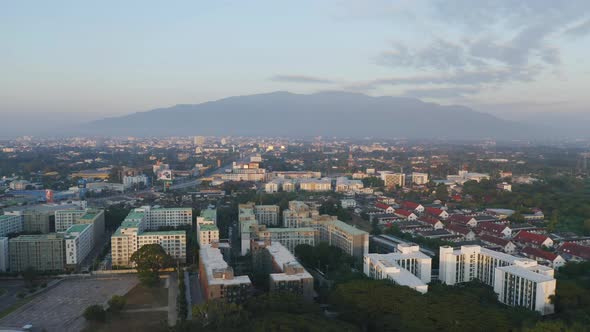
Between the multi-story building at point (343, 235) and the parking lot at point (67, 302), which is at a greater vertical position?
the multi-story building at point (343, 235)

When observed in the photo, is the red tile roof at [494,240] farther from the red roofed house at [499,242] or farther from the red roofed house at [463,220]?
the red roofed house at [463,220]

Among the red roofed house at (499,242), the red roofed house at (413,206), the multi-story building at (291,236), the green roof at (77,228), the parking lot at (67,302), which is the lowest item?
the parking lot at (67,302)

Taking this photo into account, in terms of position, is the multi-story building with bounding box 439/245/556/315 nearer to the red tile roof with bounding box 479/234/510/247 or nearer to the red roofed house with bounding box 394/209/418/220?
the red tile roof with bounding box 479/234/510/247

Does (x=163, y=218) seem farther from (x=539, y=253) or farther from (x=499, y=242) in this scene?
(x=539, y=253)

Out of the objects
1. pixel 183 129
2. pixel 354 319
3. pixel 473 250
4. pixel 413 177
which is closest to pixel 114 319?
pixel 354 319

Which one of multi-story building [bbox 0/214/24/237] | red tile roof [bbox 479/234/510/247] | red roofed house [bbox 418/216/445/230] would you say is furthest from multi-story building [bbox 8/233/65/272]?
red tile roof [bbox 479/234/510/247]

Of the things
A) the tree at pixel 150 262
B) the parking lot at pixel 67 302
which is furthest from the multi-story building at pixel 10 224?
the tree at pixel 150 262

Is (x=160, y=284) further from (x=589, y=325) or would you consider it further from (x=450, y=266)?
(x=589, y=325)
